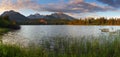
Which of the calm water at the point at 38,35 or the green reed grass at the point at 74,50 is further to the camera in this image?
the calm water at the point at 38,35

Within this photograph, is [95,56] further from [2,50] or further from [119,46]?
[2,50]

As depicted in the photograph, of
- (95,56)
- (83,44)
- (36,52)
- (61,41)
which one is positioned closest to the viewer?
(95,56)

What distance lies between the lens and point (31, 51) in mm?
16641

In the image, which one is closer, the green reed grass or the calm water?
the green reed grass

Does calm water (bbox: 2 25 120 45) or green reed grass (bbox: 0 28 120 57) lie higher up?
green reed grass (bbox: 0 28 120 57)

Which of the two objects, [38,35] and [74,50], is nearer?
[74,50]

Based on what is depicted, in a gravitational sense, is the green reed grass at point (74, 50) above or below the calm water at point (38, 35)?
above

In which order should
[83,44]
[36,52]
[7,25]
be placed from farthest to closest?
[7,25] → [83,44] → [36,52]

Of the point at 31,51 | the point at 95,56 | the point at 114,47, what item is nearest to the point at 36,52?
the point at 31,51

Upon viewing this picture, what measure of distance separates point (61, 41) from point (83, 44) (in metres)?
3.45

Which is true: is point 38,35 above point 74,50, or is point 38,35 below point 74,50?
below

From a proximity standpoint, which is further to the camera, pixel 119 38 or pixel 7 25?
pixel 7 25

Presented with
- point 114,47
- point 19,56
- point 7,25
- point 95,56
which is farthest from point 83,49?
point 7,25

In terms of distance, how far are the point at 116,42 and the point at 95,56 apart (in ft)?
15.3
